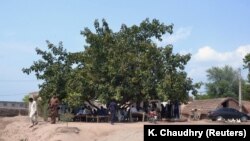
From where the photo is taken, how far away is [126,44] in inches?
1238

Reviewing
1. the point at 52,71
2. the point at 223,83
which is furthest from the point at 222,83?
the point at 52,71

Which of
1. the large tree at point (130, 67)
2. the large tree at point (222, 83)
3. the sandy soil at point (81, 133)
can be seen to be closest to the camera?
the sandy soil at point (81, 133)

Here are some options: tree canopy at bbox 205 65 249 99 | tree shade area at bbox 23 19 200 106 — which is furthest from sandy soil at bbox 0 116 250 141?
tree canopy at bbox 205 65 249 99

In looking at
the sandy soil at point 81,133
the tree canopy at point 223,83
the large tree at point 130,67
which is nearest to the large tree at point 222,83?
the tree canopy at point 223,83

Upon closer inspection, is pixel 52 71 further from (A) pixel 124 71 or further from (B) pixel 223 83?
(B) pixel 223 83

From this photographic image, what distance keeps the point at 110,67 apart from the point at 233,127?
872 inches

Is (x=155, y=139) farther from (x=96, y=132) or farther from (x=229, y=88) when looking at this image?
(x=229, y=88)

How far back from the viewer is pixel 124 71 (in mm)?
29891

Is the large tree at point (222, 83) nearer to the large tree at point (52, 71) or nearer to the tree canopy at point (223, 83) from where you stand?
the tree canopy at point (223, 83)

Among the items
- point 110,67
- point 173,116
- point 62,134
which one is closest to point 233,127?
point 62,134

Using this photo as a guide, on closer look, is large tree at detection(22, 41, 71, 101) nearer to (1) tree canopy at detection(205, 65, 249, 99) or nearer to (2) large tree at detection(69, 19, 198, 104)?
(2) large tree at detection(69, 19, 198, 104)

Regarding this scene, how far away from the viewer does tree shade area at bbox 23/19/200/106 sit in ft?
98.6

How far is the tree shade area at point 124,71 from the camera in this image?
98.6ft

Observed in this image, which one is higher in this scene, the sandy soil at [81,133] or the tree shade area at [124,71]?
the tree shade area at [124,71]
